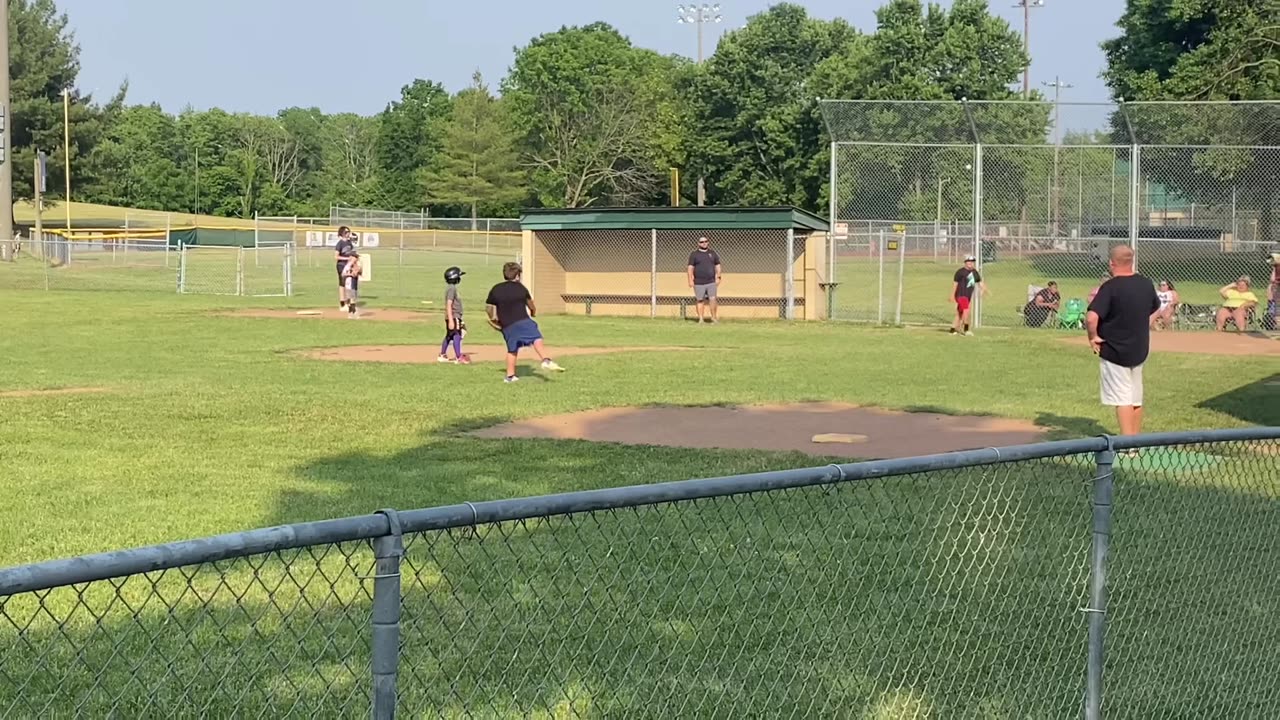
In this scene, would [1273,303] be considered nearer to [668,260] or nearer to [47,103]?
[668,260]

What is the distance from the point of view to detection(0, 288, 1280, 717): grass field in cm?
501

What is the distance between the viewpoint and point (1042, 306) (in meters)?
26.8

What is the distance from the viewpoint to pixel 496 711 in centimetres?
471

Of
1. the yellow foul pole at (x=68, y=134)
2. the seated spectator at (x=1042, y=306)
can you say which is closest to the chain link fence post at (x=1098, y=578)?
the seated spectator at (x=1042, y=306)

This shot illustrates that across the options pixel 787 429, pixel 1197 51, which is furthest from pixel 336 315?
pixel 1197 51

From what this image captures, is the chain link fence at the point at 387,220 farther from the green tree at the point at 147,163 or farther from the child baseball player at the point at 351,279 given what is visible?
the child baseball player at the point at 351,279

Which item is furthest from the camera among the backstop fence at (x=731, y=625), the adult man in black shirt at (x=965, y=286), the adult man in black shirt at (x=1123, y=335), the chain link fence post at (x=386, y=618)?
the adult man in black shirt at (x=965, y=286)

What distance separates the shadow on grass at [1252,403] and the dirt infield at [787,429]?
2.48 m

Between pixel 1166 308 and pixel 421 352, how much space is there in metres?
14.6

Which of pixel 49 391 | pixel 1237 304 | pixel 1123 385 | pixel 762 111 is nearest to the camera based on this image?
pixel 1123 385

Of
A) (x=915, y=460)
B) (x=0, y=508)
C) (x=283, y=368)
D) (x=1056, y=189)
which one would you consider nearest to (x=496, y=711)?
(x=915, y=460)

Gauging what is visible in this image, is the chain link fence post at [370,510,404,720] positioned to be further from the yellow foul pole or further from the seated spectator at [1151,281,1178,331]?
the yellow foul pole

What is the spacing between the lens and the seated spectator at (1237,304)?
83.1ft

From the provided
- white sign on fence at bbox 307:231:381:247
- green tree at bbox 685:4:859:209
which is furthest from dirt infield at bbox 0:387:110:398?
green tree at bbox 685:4:859:209
